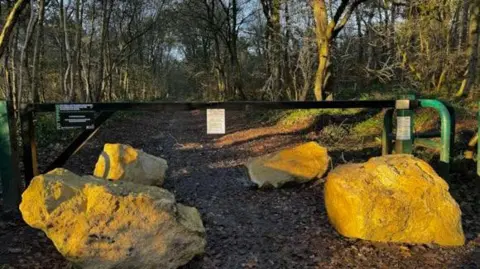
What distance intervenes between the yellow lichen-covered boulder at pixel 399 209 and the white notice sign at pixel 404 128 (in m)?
1.47

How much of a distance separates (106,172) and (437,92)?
37.4ft

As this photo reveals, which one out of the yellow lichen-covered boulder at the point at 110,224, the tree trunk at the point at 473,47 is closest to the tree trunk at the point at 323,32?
the tree trunk at the point at 473,47

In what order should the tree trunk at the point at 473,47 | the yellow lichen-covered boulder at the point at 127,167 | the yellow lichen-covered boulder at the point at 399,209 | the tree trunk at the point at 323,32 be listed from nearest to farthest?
the yellow lichen-covered boulder at the point at 399,209 → the yellow lichen-covered boulder at the point at 127,167 → the tree trunk at the point at 473,47 → the tree trunk at the point at 323,32

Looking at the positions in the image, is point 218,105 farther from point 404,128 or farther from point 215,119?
point 404,128

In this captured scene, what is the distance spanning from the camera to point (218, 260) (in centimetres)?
392

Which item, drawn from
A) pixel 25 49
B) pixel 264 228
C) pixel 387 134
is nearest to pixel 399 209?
pixel 264 228

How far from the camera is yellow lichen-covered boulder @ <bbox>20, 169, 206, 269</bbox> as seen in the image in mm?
3475

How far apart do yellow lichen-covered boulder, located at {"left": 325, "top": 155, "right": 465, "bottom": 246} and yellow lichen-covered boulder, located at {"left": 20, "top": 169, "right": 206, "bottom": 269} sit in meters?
1.62

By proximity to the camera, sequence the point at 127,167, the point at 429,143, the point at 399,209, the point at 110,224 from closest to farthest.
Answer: the point at 110,224
the point at 399,209
the point at 127,167
the point at 429,143

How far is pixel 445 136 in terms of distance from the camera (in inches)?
212

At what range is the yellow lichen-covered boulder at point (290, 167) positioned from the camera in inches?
234

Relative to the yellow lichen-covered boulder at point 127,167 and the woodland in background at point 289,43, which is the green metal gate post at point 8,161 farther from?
the woodland in background at point 289,43

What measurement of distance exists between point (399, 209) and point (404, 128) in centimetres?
195

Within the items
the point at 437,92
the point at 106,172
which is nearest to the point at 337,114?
the point at 437,92
